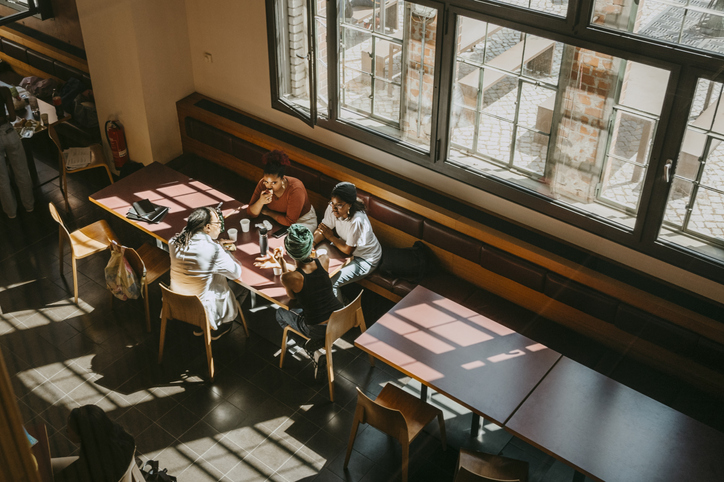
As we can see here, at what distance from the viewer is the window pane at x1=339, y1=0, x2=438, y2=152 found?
213 inches

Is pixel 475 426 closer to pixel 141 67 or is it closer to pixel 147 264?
pixel 147 264

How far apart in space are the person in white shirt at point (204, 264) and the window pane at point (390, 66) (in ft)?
6.06

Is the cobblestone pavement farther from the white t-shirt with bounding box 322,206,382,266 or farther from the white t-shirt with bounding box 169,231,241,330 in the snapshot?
the white t-shirt with bounding box 169,231,241,330

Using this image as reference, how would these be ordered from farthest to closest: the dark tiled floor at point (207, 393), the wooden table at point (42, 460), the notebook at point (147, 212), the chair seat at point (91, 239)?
the chair seat at point (91, 239) < the notebook at point (147, 212) < the dark tiled floor at point (207, 393) < the wooden table at point (42, 460)

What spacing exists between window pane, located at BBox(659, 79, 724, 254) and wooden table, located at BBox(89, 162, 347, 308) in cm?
257

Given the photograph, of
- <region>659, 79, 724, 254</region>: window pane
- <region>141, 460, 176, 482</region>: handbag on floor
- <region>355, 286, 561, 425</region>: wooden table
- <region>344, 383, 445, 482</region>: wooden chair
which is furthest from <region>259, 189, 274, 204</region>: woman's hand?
<region>659, 79, 724, 254</region>: window pane

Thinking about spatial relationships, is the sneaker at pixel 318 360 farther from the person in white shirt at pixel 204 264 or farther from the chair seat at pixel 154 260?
the chair seat at pixel 154 260

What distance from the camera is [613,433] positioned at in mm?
3889

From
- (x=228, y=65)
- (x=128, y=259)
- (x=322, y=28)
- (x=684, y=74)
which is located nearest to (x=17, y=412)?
(x=684, y=74)

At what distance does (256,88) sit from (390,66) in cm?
172

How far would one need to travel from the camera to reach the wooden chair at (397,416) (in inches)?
163

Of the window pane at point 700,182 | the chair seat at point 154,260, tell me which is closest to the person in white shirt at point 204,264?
the chair seat at point 154,260

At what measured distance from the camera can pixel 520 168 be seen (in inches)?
214

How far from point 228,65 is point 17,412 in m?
6.75
